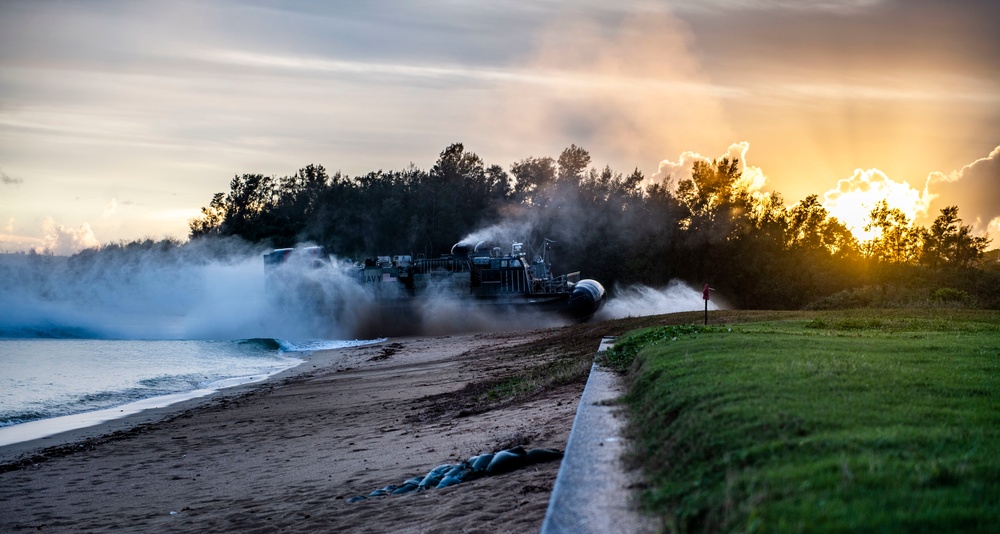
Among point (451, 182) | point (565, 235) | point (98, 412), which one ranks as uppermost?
point (451, 182)

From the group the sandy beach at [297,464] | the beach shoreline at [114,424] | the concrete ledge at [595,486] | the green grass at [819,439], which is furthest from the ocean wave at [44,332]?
the concrete ledge at [595,486]

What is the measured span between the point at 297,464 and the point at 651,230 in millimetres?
67058

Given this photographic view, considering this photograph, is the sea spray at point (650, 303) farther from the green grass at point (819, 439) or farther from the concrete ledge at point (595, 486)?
the concrete ledge at point (595, 486)

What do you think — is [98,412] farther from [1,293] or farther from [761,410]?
[1,293]

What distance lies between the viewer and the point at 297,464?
13.6 metres

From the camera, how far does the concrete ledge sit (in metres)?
6.62

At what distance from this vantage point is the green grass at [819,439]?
545 centimetres

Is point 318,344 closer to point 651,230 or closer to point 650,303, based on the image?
point 650,303

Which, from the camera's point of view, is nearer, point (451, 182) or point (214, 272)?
point (214, 272)

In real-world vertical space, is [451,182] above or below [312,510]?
above

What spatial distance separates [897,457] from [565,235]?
73953 millimetres

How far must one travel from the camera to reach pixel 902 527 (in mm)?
5078

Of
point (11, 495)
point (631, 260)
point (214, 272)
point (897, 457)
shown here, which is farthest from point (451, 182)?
point (897, 457)

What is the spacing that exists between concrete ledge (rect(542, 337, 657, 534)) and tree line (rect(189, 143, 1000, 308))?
126 ft
